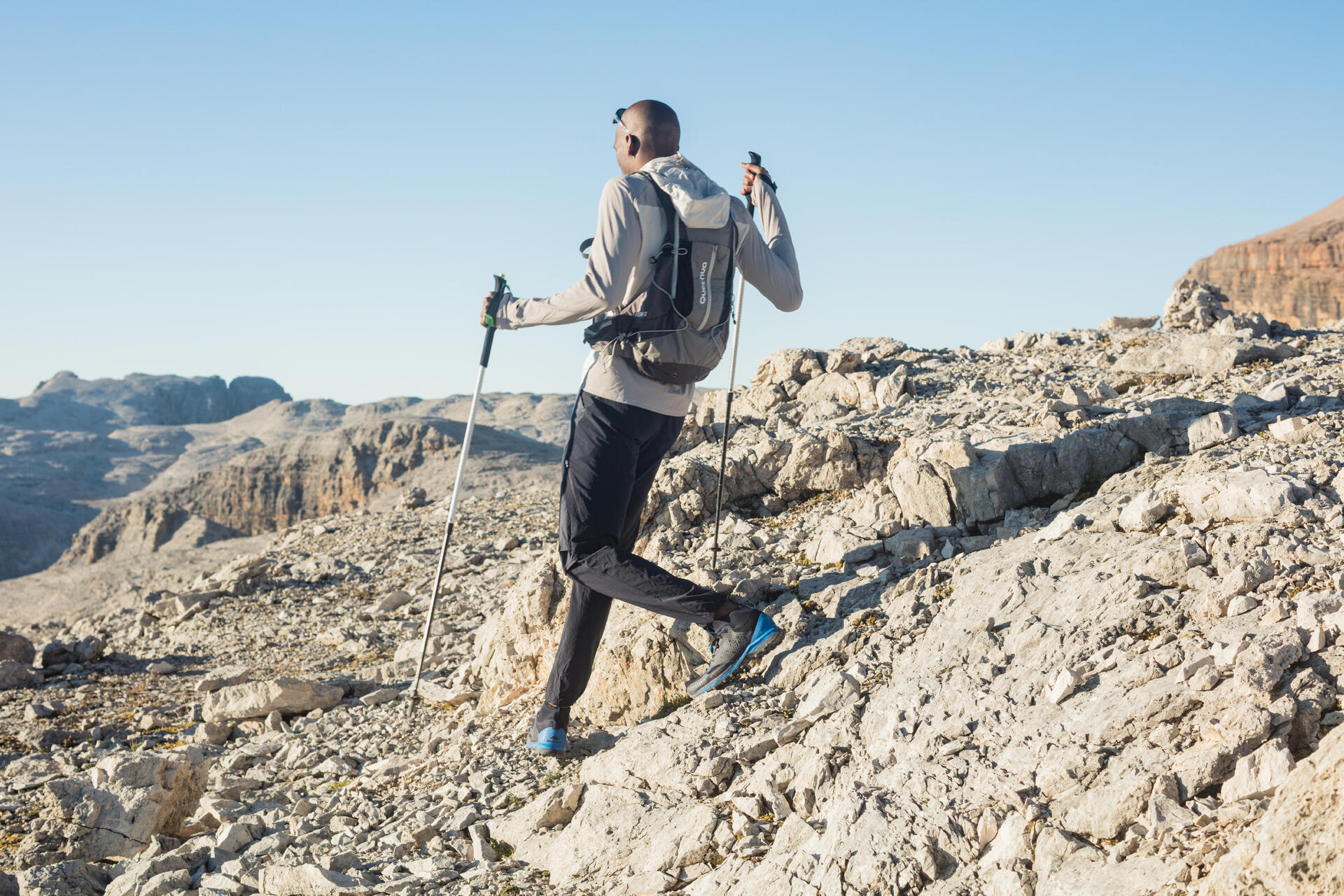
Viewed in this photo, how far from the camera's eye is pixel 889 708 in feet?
14.2

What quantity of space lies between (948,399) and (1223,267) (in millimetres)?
141988

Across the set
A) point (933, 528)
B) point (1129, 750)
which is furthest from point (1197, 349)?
point (1129, 750)

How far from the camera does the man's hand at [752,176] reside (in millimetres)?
5734

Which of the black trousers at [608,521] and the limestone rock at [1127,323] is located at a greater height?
the limestone rock at [1127,323]

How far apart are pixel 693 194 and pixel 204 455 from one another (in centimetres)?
11223

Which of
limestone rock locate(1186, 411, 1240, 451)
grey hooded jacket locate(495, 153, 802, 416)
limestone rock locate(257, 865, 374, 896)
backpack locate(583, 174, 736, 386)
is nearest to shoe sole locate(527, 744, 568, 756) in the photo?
limestone rock locate(257, 865, 374, 896)

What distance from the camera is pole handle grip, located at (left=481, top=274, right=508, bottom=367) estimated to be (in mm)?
5145

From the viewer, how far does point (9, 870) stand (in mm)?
5418

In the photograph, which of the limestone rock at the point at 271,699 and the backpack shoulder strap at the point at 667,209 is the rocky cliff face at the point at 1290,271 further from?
the backpack shoulder strap at the point at 667,209

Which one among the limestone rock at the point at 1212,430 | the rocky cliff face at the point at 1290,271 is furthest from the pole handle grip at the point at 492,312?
the rocky cliff face at the point at 1290,271

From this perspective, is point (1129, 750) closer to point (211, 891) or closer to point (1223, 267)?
point (211, 891)

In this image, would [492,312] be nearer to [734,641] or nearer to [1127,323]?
[734,641]

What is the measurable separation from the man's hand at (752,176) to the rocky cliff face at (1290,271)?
124m

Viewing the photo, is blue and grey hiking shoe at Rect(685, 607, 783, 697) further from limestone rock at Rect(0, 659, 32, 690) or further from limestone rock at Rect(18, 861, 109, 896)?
limestone rock at Rect(0, 659, 32, 690)
